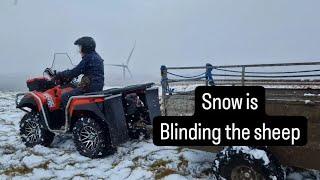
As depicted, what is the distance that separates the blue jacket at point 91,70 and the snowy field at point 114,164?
143 cm

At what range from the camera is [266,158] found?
5.39 m

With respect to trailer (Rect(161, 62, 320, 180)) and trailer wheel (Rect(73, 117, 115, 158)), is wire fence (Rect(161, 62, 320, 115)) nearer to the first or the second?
trailer (Rect(161, 62, 320, 180))

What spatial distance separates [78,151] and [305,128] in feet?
14.8

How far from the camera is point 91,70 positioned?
8.16 metres

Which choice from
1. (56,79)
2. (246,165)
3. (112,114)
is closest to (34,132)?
(56,79)

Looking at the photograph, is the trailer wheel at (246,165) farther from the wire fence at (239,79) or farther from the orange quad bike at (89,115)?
the orange quad bike at (89,115)

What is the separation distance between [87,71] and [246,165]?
159 inches

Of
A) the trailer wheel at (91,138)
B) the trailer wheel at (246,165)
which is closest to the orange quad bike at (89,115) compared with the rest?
the trailer wheel at (91,138)

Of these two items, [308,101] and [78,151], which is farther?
[78,151]

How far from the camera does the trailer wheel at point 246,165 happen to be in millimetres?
5383

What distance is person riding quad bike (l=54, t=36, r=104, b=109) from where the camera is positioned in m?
8.10

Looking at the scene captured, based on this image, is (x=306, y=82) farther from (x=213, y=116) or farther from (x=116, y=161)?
(x=116, y=161)

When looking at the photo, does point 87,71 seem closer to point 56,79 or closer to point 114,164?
point 56,79

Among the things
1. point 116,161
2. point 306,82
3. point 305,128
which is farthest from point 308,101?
point 116,161
